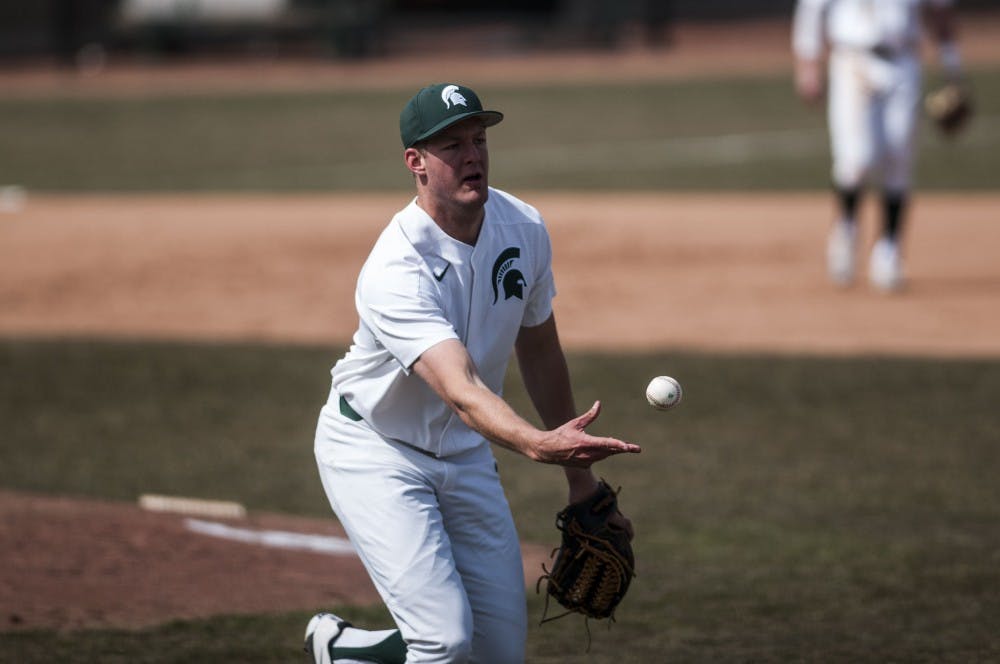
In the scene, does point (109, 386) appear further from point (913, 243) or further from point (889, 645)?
point (913, 243)

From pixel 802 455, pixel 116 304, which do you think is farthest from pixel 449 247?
pixel 116 304

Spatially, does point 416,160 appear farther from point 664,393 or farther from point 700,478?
point 700,478

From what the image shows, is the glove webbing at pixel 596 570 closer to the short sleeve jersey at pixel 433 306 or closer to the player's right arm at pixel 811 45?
the short sleeve jersey at pixel 433 306

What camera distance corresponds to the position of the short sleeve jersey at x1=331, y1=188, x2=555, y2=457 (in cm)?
427

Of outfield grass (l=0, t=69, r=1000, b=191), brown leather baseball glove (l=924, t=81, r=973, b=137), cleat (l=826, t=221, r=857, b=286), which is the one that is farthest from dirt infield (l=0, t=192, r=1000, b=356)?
outfield grass (l=0, t=69, r=1000, b=191)

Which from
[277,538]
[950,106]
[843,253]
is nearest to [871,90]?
[843,253]

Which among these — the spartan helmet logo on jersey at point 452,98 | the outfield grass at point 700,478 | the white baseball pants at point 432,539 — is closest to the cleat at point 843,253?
the outfield grass at point 700,478

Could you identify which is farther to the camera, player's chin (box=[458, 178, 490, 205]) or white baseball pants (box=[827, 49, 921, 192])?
white baseball pants (box=[827, 49, 921, 192])

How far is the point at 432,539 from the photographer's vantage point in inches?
170

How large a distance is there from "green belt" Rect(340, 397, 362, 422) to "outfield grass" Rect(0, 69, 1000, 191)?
13636 millimetres

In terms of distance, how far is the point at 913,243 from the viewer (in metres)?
13.9

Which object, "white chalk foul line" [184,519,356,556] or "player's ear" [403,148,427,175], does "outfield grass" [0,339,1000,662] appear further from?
"player's ear" [403,148,427,175]

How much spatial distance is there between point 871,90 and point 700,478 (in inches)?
179

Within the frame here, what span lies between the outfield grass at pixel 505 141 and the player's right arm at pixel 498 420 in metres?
14.0
